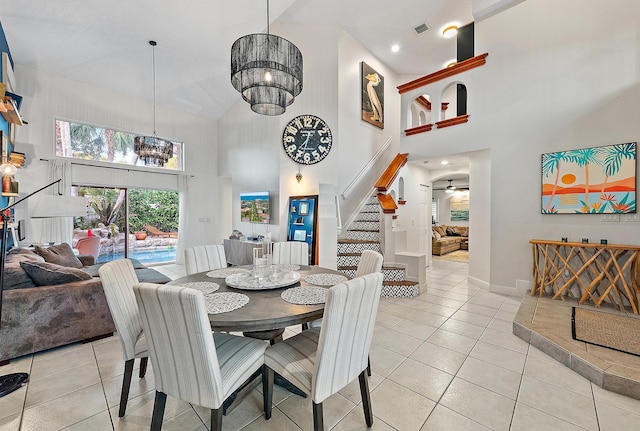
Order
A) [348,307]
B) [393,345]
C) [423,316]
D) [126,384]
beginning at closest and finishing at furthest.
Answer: [348,307] < [126,384] < [393,345] < [423,316]

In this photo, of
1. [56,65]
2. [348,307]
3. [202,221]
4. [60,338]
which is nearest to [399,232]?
[348,307]

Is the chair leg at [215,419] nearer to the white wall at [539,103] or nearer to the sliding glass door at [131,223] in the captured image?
the white wall at [539,103]

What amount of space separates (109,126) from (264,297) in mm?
6191

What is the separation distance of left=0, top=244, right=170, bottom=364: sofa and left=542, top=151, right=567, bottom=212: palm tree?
5560 mm

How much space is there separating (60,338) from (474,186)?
5.71m

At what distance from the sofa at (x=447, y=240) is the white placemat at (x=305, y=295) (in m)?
7.01

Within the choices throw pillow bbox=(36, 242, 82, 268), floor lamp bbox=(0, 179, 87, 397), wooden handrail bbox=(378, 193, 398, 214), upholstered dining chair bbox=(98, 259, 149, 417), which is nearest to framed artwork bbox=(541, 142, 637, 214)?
wooden handrail bbox=(378, 193, 398, 214)

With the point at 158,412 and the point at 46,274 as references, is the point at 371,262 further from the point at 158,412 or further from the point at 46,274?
the point at 46,274

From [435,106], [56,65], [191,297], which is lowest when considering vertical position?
[191,297]

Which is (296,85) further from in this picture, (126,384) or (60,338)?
(60,338)

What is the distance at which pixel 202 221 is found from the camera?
282 inches

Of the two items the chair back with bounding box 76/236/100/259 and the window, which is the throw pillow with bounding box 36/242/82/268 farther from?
the window

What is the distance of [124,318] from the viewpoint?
169 centimetres

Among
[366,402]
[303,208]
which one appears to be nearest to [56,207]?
[366,402]
